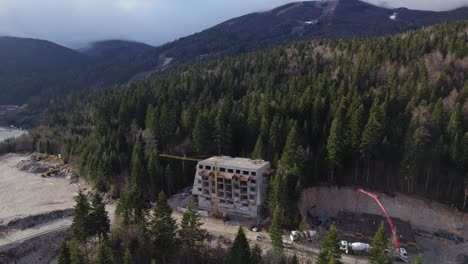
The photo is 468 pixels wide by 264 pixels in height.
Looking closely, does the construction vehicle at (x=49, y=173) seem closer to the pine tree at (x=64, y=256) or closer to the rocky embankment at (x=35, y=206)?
the rocky embankment at (x=35, y=206)

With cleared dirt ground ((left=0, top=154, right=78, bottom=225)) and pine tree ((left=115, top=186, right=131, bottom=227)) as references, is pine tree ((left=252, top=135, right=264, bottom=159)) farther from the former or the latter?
cleared dirt ground ((left=0, top=154, right=78, bottom=225))

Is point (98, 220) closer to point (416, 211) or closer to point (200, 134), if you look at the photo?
point (200, 134)

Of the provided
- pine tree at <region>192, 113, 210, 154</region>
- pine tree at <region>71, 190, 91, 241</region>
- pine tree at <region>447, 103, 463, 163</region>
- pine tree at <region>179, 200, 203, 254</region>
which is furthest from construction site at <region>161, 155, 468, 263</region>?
pine tree at <region>71, 190, 91, 241</region>

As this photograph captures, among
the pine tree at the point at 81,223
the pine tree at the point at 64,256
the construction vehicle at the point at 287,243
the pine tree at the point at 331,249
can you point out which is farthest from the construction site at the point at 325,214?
the pine tree at the point at 64,256

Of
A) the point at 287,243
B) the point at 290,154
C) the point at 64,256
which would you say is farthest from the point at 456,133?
the point at 64,256

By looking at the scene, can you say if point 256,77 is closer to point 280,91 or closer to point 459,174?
point 280,91

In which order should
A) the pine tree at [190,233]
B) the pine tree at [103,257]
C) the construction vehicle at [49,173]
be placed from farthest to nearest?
1. the construction vehicle at [49,173]
2. the pine tree at [190,233]
3. the pine tree at [103,257]

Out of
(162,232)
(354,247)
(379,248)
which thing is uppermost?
(379,248)

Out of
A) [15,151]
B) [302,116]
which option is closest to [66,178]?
[15,151]
